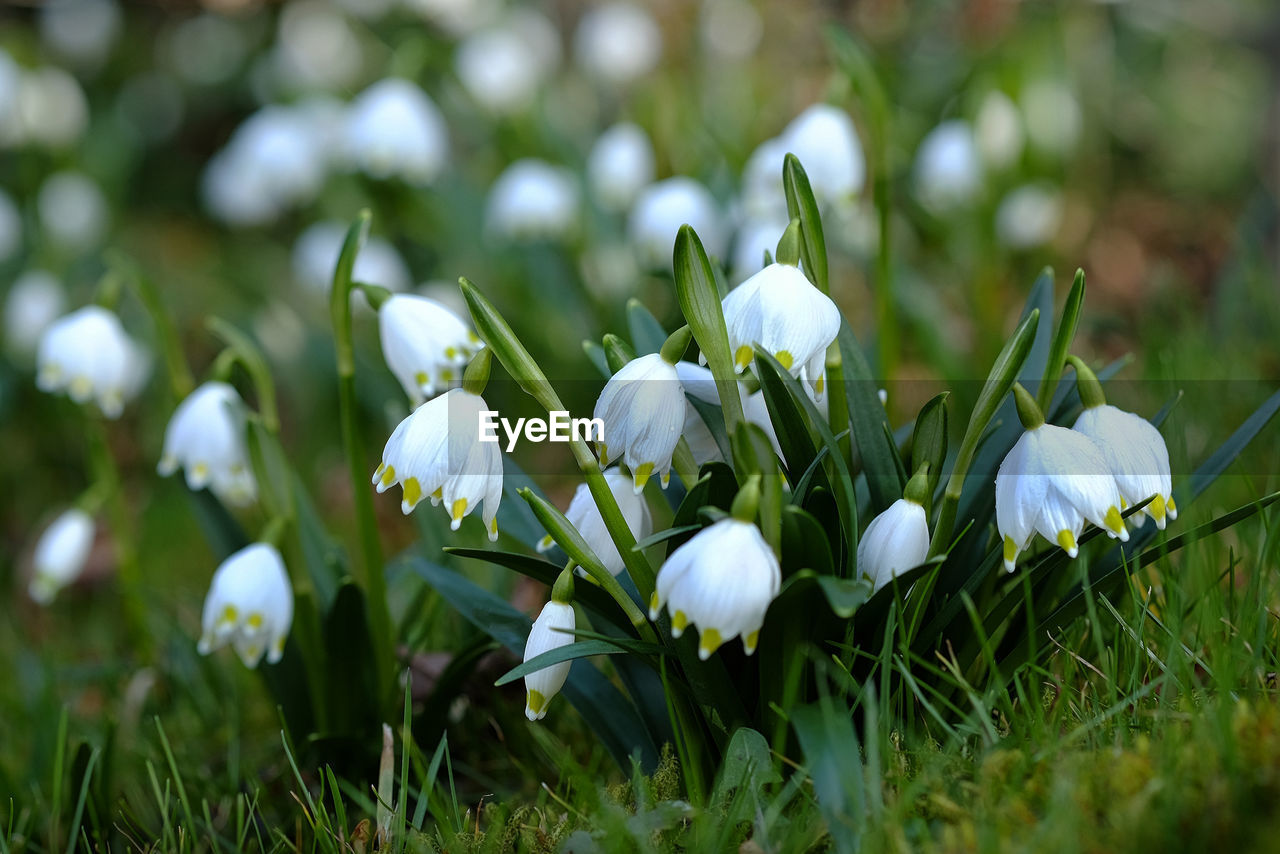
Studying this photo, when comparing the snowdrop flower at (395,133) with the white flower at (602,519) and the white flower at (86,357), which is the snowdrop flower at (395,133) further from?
the white flower at (602,519)

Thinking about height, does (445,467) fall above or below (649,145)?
below

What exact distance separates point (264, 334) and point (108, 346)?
3.92ft

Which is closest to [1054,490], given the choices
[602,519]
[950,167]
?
[602,519]

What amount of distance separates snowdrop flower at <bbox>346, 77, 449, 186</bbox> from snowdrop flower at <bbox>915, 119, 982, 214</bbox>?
4.33 ft

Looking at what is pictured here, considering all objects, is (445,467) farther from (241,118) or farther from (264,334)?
(241,118)

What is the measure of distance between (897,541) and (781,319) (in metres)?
0.24

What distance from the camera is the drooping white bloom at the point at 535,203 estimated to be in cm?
275

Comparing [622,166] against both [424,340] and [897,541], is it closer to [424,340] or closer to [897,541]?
[424,340]

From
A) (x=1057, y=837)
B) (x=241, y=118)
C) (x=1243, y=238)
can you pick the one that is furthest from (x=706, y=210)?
(x=241, y=118)

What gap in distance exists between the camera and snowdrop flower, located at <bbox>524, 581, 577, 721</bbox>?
106 centimetres

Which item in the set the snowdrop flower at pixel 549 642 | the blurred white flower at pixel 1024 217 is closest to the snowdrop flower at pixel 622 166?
the blurred white flower at pixel 1024 217

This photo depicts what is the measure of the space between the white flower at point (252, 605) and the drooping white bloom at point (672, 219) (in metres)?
1.14

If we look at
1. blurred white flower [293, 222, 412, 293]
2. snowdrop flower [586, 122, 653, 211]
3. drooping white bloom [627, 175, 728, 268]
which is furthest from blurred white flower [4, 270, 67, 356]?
drooping white bloom [627, 175, 728, 268]

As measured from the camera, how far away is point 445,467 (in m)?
1.04
